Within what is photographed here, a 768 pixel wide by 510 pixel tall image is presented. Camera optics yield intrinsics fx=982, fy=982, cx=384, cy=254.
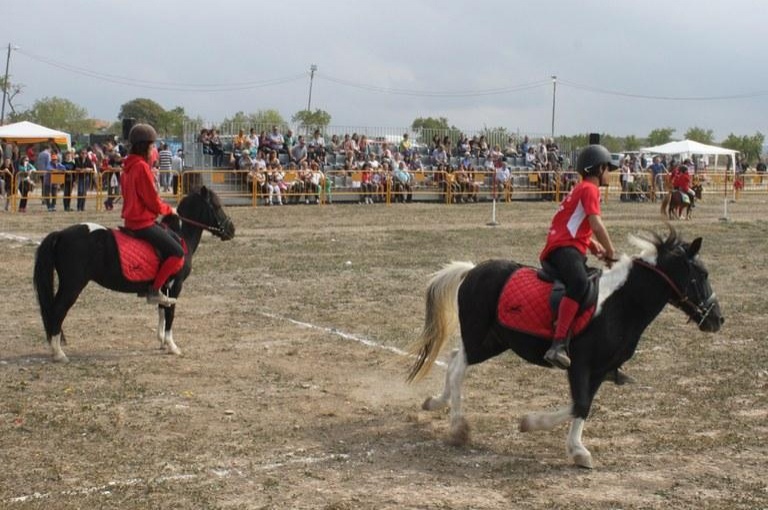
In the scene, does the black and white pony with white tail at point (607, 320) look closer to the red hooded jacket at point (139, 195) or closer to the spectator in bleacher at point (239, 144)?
the red hooded jacket at point (139, 195)

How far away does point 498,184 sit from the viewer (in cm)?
3875

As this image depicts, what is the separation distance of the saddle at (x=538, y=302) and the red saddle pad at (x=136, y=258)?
422 centimetres

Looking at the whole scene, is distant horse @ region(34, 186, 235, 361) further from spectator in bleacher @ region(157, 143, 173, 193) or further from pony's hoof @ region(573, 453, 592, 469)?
spectator in bleacher @ region(157, 143, 173, 193)

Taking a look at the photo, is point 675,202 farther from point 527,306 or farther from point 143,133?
point 527,306

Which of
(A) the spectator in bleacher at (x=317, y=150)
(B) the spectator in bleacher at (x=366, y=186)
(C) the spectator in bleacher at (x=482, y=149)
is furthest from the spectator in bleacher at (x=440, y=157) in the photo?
(A) the spectator in bleacher at (x=317, y=150)

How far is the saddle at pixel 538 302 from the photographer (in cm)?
718

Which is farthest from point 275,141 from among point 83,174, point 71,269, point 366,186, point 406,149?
point 71,269

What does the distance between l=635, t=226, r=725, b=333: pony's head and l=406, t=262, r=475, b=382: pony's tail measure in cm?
152

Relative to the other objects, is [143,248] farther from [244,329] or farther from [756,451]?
[756,451]

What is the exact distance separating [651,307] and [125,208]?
18.4ft

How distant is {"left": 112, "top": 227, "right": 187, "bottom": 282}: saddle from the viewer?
10055mm

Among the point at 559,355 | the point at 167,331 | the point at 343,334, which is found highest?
the point at 559,355

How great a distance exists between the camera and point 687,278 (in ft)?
23.8

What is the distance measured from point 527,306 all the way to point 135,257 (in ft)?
14.9
